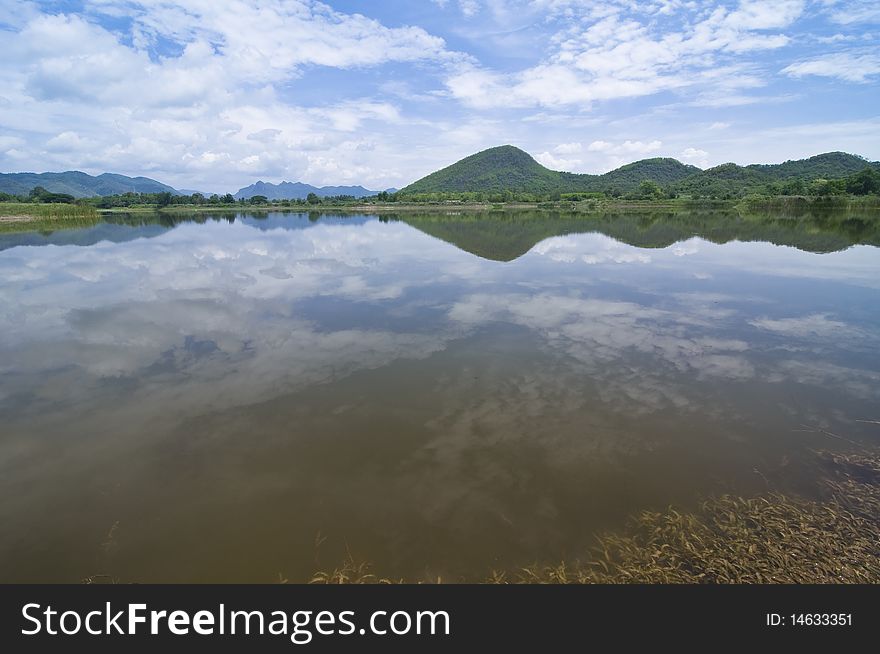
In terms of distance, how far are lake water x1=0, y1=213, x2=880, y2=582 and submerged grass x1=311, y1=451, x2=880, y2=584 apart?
0.24 meters

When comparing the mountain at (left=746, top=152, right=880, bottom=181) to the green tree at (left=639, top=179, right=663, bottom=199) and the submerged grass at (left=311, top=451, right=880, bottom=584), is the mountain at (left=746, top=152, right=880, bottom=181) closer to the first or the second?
the green tree at (left=639, top=179, right=663, bottom=199)

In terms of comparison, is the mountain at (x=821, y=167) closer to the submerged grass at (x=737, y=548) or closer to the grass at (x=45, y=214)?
the submerged grass at (x=737, y=548)

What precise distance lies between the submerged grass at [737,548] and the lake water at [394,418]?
24 cm

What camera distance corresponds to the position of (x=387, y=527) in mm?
5277

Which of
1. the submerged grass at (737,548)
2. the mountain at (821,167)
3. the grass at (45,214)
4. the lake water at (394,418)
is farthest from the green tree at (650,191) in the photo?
the grass at (45,214)

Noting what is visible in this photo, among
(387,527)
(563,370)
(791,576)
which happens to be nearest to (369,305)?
(563,370)

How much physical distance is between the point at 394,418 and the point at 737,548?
5452 millimetres

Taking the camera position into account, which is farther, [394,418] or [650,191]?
[650,191]

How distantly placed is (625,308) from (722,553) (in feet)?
38.5

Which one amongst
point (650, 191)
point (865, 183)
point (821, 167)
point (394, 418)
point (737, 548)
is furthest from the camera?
point (821, 167)

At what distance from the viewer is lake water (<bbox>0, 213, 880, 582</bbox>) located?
16.9 feet

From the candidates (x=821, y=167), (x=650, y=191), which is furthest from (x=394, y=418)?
(x=821, y=167)

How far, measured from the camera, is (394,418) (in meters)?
7.81

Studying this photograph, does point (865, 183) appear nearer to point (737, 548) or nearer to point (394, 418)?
point (737, 548)
